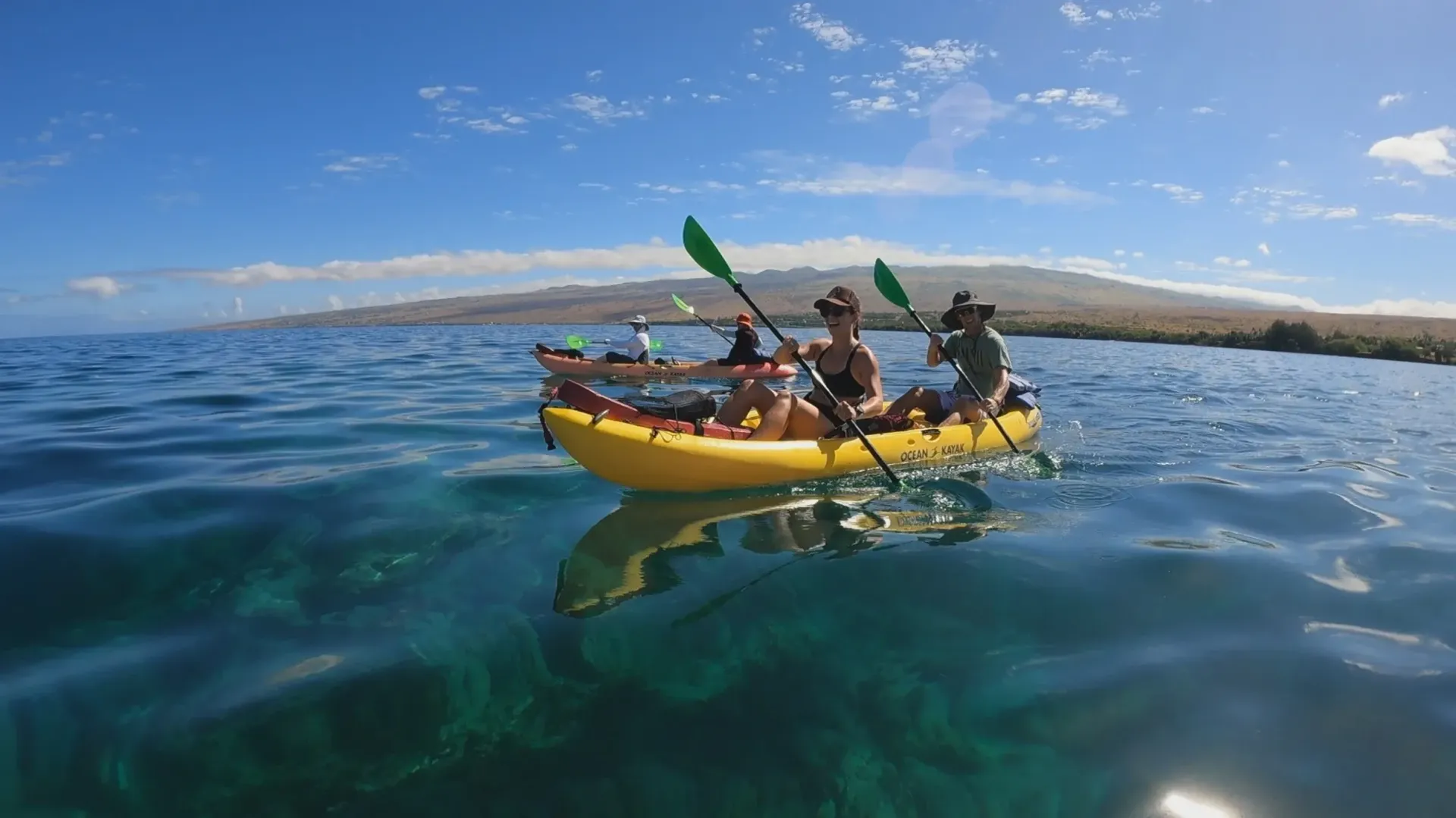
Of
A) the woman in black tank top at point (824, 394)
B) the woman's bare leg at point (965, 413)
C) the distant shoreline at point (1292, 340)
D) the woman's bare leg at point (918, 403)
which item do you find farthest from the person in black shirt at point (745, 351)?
the woman in black tank top at point (824, 394)

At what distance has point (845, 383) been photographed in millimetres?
7797

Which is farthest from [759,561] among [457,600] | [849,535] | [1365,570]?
[1365,570]

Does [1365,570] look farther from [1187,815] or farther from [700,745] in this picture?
[700,745]

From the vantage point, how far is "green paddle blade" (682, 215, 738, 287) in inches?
305

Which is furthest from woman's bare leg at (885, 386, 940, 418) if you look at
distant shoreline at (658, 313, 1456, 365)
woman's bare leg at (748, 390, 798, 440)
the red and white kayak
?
distant shoreline at (658, 313, 1456, 365)

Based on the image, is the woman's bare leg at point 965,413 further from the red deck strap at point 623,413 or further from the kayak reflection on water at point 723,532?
the red deck strap at point 623,413

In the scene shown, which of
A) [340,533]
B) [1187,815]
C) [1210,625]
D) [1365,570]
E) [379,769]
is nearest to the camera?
[1187,815]

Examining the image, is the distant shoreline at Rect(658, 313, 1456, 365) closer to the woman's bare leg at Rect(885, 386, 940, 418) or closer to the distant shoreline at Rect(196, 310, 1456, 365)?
the distant shoreline at Rect(196, 310, 1456, 365)

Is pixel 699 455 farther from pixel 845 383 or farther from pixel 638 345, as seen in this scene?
pixel 638 345

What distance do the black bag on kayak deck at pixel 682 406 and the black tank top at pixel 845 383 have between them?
1.27m

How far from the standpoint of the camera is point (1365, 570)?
5.40 m

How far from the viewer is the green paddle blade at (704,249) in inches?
305

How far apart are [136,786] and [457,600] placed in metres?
1.86

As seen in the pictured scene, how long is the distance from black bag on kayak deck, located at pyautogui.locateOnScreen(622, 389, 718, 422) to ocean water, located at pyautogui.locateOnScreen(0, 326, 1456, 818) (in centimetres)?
86
